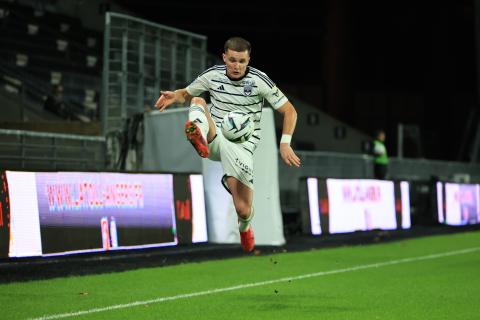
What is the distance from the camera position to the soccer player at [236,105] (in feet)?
25.6

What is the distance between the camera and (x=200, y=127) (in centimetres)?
760

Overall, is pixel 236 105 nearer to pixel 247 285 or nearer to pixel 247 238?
pixel 247 238

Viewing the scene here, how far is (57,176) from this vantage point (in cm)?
1173

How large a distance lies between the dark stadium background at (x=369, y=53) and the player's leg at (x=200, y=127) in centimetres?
3202

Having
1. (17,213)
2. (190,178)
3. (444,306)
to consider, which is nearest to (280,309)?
(444,306)

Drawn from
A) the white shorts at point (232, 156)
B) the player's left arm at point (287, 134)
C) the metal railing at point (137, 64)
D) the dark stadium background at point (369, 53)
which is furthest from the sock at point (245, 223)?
the dark stadium background at point (369, 53)

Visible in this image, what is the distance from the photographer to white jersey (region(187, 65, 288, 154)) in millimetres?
8016

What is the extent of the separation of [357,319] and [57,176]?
18.5 ft

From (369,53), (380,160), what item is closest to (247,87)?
(380,160)

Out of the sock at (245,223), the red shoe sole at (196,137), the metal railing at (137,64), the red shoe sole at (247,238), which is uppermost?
the metal railing at (137,64)

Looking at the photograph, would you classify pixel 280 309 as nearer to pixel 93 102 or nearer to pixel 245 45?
pixel 245 45

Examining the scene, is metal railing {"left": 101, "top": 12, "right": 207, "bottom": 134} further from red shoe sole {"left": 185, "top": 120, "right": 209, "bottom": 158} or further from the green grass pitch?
red shoe sole {"left": 185, "top": 120, "right": 209, "bottom": 158}

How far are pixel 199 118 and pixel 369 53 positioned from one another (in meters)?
36.5

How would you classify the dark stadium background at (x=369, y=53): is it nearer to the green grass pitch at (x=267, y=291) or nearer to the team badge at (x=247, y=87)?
the green grass pitch at (x=267, y=291)
